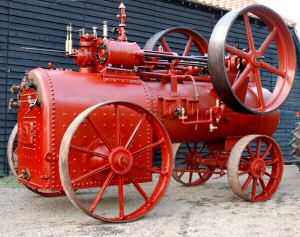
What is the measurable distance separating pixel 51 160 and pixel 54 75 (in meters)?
0.91

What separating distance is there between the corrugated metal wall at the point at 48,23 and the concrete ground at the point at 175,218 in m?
2.33

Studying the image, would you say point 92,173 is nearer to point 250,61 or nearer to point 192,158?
point 250,61

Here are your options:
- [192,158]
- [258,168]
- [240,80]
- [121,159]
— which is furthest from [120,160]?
[192,158]

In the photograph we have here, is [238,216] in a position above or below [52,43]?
below

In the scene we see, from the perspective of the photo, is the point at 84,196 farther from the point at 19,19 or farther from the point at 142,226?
the point at 19,19

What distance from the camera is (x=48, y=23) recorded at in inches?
299

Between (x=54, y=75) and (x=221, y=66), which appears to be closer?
(x=54, y=75)

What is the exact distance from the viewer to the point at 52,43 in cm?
764

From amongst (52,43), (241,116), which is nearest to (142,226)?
(241,116)

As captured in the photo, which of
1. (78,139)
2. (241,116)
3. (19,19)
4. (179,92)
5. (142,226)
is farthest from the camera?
(19,19)

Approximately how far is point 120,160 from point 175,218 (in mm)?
861

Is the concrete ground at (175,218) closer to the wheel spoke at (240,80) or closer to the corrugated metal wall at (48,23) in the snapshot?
the wheel spoke at (240,80)

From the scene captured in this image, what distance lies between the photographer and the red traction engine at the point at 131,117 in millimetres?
4039

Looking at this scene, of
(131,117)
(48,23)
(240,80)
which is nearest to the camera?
(131,117)
